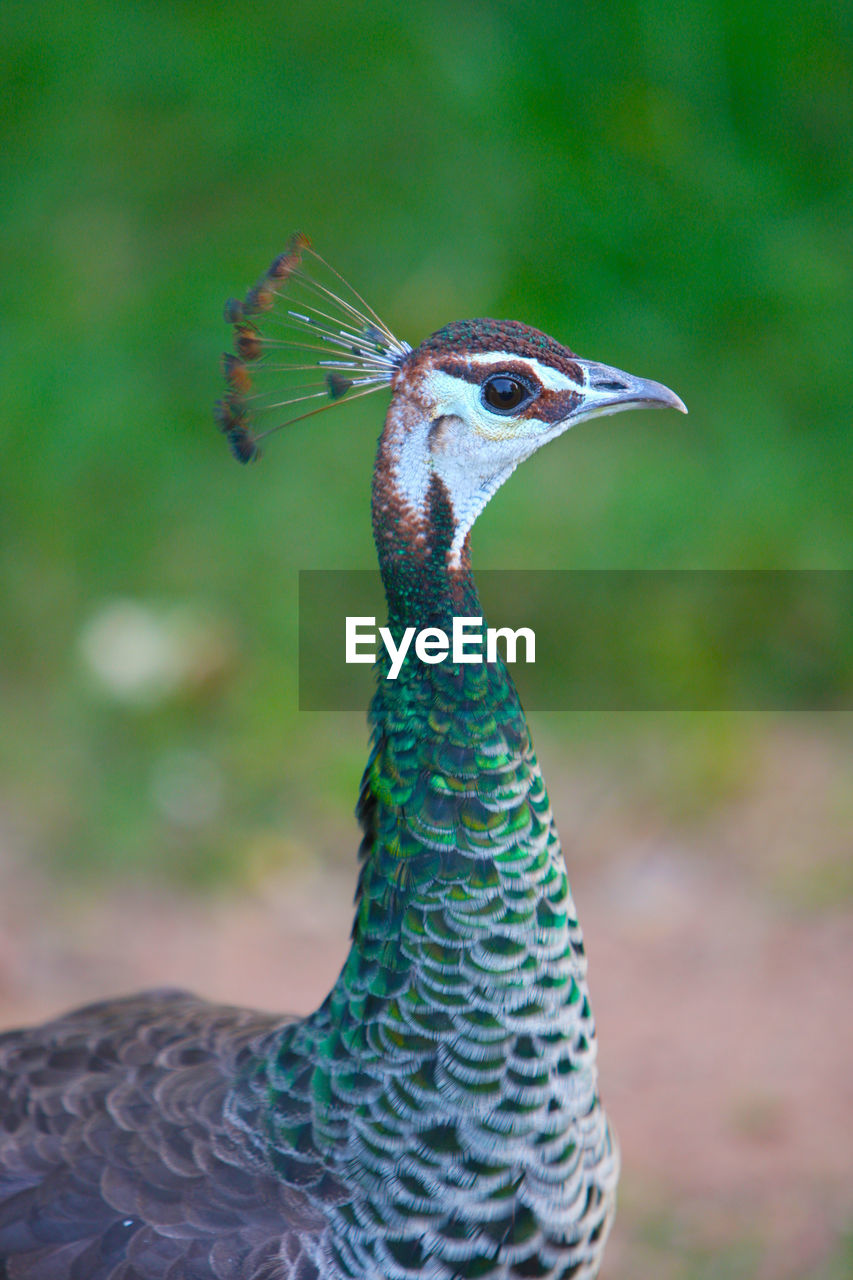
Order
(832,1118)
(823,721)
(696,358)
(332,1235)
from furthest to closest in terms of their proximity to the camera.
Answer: (696,358) < (823,721) < (832,1118) < (332,1235)

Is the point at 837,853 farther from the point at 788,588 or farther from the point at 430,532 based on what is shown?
the point at 430,532

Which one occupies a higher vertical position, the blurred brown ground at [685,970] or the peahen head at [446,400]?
the peahen head at [446,400]

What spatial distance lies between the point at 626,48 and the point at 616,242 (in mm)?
871

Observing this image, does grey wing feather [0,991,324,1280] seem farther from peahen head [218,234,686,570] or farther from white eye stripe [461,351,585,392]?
white eye stripe [461,351,585,392]

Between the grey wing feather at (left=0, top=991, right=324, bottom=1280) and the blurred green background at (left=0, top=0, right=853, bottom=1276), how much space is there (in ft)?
7.75

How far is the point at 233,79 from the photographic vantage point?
19.8 ft

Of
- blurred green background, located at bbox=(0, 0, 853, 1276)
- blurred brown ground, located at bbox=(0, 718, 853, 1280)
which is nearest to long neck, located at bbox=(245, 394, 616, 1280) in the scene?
blurred brown ground, located at bbox=(0, 718, 853, 1280)

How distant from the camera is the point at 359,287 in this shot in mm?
5891

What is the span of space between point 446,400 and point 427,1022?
3.03ft

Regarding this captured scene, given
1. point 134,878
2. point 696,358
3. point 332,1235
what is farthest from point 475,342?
point 696,358

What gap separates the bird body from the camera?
6.32 ft

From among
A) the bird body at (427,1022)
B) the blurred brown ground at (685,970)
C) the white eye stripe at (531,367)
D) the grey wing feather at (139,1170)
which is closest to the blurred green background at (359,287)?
the blurred brown ground at (685,970)

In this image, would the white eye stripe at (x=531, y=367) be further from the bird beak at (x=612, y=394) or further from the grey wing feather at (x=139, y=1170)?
the grey wing feather at (x=139, y=1170)

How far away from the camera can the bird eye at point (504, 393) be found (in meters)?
2.00
